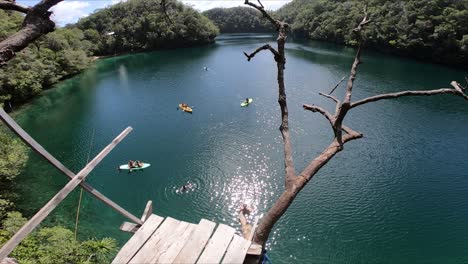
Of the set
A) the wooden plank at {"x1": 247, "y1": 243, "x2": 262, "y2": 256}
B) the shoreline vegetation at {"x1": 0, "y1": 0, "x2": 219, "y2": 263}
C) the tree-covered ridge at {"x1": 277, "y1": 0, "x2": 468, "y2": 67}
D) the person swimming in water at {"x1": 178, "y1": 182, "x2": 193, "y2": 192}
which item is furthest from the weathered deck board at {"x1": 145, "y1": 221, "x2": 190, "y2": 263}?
the tree-covered ridge at {"x1": 277, "y1": 0, "x2": 468, "y2": 67}

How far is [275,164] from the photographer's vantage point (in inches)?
998

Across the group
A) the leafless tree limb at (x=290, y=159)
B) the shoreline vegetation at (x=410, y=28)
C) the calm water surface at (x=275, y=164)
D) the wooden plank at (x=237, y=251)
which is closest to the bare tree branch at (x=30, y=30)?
the leafless tree limb at (x=290, y=159)

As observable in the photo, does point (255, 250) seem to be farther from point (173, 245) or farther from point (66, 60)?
point (66, 60)

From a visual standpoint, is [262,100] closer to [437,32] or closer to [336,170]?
[336,170]

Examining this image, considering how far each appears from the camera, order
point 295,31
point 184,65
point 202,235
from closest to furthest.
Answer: point 202,235, point 184,65, point 295,31

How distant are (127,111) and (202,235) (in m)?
36.7

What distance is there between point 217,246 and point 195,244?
0.29 metres

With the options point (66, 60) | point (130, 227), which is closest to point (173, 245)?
point (130, 227)

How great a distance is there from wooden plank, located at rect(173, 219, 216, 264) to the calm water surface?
1343 cm

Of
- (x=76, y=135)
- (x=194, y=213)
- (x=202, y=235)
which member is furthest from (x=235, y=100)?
(x=202, y=235)

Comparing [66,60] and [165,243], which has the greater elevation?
[165,243]

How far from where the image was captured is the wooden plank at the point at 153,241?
Answer: 4039 millimetres

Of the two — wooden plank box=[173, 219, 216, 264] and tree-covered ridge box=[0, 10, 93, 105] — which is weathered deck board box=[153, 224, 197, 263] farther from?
tree-covered ridge box=[0, 10, 93, 105]

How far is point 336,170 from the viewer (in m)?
24.0
